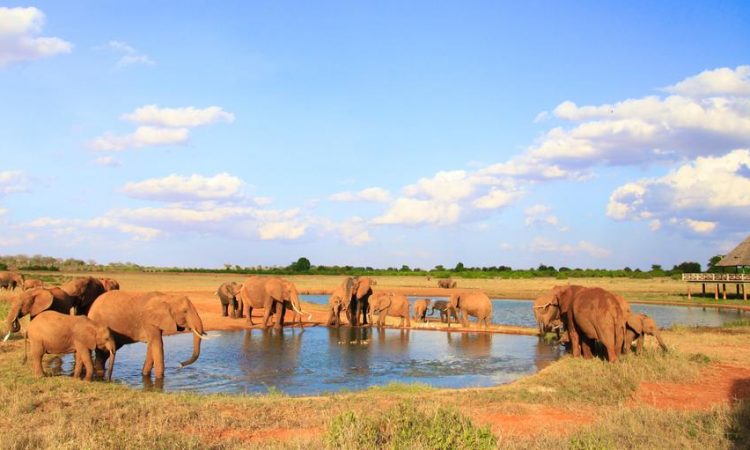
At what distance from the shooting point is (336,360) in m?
20.0

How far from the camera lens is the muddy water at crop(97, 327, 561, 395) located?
1619cm

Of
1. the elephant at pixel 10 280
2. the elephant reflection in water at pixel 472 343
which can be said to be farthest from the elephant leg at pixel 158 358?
the elephant at pixel 10 280

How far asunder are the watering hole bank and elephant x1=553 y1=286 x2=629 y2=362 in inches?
74.3

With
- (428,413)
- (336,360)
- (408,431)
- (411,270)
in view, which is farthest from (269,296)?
(411,270)

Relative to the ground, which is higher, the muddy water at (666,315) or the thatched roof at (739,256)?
the thatched roof at (739,256)

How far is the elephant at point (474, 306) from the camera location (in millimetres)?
29703

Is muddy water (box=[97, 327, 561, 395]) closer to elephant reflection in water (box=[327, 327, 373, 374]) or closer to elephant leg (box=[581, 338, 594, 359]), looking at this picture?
elephant reflection in water (box=[327, 327, 373, 374])

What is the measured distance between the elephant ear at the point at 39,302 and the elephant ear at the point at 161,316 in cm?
456

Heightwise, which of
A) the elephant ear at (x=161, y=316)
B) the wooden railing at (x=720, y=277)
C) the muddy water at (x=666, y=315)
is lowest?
the muddy water at (x=666, y=315)

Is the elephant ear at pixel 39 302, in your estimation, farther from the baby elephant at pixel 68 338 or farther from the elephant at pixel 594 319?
the elephant at pixel 594 319

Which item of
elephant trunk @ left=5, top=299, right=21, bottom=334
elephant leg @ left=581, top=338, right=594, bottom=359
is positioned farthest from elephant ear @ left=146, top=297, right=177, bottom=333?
elephant leg @ left=581, top=338, right=594, bottom=359

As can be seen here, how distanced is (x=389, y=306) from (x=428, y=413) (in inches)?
837

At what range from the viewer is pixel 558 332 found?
25.0 m

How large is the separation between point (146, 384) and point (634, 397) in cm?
1139
